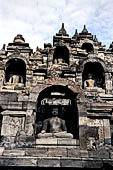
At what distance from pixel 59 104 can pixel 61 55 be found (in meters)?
4.87

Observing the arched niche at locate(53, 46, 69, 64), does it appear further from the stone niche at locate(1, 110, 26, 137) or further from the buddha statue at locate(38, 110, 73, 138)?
the stone niche at locate(1, 110, 26, 137)

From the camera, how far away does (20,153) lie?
10.3m

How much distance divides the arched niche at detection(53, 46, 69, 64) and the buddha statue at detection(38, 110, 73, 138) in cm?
540

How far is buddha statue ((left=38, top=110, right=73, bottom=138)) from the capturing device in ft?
37.7

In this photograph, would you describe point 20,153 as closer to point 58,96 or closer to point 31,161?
point 31,161

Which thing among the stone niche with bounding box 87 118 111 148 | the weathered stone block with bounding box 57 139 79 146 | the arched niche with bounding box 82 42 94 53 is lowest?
the weathered stone block with bounding box 57 139 79 146

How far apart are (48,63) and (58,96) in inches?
123

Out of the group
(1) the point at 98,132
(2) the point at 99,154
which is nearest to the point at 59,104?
(1) the point at 98,132

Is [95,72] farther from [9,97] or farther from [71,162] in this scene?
[71,162]

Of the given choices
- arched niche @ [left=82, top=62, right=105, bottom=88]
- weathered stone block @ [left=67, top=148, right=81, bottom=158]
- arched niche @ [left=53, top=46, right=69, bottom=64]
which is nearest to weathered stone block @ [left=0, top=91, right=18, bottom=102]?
weathered stone block @ [left=67, top=148, right=81, bottom=158]

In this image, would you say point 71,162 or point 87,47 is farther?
point 87,47

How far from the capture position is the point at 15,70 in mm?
16922

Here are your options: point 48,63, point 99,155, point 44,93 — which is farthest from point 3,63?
point 99,155

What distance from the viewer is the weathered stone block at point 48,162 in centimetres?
968
